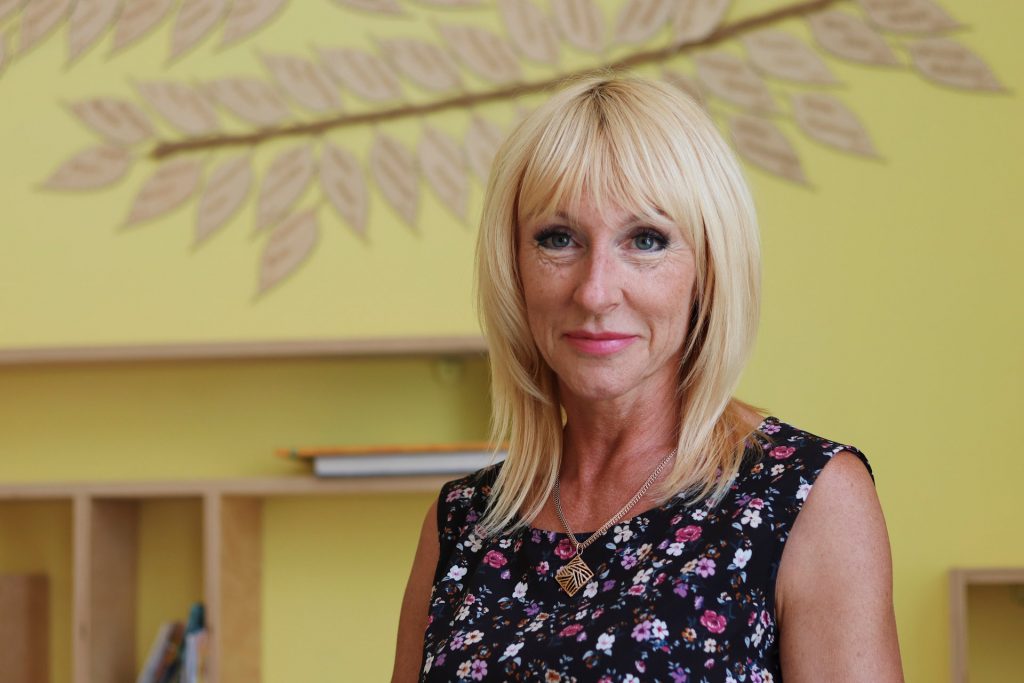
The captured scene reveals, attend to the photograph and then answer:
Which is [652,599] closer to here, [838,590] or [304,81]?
[838,590]

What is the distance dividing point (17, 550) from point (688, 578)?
195cm

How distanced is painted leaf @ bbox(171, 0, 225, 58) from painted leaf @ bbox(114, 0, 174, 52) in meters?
0.04

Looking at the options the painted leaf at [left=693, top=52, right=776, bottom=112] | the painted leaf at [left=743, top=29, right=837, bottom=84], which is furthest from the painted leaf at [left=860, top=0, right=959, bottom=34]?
the painted leaf at [left=693, top=52, right=776, bottom=112]

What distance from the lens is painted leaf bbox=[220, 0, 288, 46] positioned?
2.70m

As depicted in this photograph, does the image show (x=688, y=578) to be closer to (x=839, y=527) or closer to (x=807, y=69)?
(x=839, y=527)

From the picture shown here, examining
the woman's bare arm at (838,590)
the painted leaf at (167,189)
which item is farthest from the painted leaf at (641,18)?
the woman's bare arm at (838,590)

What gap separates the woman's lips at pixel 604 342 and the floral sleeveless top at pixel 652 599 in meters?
0.17

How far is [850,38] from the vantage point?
250cm

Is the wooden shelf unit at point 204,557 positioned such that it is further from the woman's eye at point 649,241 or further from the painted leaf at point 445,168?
A: the woman's eye at point 649,241

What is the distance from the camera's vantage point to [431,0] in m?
2.64

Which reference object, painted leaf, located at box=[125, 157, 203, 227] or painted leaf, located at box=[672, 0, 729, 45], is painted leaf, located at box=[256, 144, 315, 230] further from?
painted leaf, located at box=[672, 0, 729, 45]

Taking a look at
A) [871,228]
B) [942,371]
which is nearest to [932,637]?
[942,371]

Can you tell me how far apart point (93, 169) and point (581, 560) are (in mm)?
1803

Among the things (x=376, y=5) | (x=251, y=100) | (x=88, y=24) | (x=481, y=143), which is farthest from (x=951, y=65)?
(x=88, y=24)
